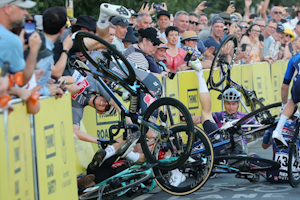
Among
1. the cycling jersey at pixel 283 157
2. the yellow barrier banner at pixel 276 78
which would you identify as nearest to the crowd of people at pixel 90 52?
the cycling jersey at pixel 283 157

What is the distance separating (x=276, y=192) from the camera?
9.10 m

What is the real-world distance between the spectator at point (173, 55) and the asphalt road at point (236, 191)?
288 centimetres

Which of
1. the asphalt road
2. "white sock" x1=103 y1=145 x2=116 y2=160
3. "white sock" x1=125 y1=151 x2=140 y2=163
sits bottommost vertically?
the asphalt road

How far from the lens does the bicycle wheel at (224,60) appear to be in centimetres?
1294

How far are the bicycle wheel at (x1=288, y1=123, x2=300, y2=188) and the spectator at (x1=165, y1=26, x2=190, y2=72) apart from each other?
11.6ft

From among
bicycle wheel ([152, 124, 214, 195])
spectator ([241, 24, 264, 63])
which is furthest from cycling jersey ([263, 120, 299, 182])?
spectator ([241, 24, 264, 63])

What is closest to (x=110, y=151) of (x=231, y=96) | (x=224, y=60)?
(x=231, y=96)

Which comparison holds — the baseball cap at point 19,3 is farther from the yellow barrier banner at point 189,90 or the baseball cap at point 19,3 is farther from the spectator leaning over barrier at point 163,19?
the spectator leaning over barrier at point 163,19

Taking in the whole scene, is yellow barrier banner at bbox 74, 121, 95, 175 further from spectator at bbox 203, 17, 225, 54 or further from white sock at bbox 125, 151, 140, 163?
spectator at bbox 203, 17, 225, 54

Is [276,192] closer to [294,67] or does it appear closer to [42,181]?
[294,67]

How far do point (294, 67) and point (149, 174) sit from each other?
273 cm

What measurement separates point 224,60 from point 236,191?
14.3 ft

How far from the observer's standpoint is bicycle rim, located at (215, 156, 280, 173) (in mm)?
9266

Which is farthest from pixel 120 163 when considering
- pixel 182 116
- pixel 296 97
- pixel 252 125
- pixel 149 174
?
pixel 296 97
